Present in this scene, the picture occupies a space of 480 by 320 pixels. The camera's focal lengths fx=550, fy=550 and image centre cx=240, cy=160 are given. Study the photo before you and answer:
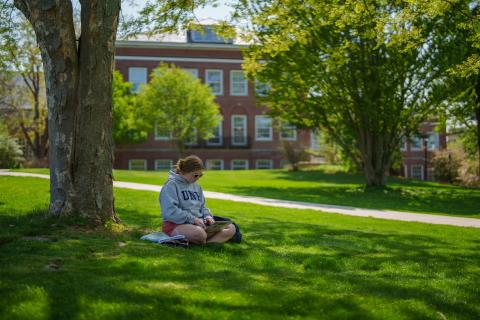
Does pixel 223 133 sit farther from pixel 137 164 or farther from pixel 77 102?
pixel 77 102

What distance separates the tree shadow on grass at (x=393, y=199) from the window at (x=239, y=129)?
856 inches

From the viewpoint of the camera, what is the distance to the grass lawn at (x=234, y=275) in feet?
13.3

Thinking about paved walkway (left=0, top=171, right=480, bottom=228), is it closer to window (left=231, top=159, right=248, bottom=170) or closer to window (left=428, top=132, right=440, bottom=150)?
window (left=231, top=159, right=248, bottom=170)

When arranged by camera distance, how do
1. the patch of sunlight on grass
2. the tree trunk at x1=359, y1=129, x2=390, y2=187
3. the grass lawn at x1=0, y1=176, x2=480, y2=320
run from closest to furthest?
1. the patch of sunlight on grass
2. the grass lawn at x1=0, y1=176, x2=480, y2=320
3. the tree trunk at x1=359, y1=129, x2=390, y2=187

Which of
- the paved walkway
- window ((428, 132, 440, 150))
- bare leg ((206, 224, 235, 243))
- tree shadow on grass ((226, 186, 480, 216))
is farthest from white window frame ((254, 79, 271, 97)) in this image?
window ((428, 132, 440, 150))

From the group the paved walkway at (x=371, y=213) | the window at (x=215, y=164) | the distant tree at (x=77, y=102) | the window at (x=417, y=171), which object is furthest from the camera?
the window at (x=417, y=171)

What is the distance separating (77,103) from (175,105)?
2501 centimetres

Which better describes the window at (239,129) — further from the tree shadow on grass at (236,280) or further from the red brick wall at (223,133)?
the tree shadow on grass at (236,280)

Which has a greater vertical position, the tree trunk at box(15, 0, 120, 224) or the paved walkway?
the tree trunk at box(15, 0, 120, 224)

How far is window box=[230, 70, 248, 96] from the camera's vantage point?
139 ft

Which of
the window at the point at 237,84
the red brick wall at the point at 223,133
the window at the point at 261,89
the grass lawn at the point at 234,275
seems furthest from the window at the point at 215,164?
the grass lawn at the point at 234,275

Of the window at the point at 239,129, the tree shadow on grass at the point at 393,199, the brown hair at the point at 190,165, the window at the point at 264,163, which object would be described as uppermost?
the window at the point at 239,129

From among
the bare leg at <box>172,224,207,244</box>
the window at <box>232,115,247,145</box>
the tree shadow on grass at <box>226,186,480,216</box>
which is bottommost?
the tree shadow on grass at <box>226,186,480,216</box>

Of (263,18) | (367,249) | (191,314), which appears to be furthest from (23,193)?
(191,314)
